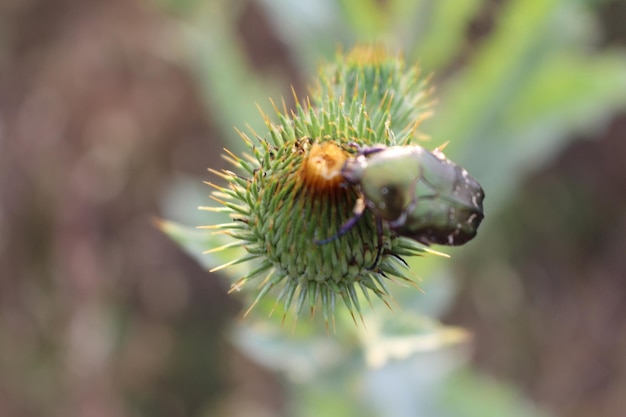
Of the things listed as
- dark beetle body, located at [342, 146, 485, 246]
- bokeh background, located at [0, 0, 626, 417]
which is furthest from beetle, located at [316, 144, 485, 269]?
bokeh background, located at [0, 0, 626, 417]

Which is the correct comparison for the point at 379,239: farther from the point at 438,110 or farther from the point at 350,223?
the point at 438,110

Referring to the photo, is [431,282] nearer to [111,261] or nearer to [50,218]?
[111,261]

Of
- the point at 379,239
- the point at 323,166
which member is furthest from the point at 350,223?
the point at 323,166

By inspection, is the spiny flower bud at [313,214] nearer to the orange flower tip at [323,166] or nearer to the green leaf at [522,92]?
the orange flower tip at [323,166]

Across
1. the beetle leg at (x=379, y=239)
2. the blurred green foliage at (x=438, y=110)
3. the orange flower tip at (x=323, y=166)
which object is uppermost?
the blurred green foliage at (x=438, y=110)

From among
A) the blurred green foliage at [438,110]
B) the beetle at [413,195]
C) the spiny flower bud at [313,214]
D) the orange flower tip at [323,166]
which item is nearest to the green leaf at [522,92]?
the blurred green foliage at [438,110]

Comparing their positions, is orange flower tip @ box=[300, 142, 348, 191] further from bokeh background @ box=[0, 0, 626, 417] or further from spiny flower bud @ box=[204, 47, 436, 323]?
bokeh background @ box=[0, 0, 626, 417]

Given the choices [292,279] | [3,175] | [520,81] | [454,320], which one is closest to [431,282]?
[520,81]
